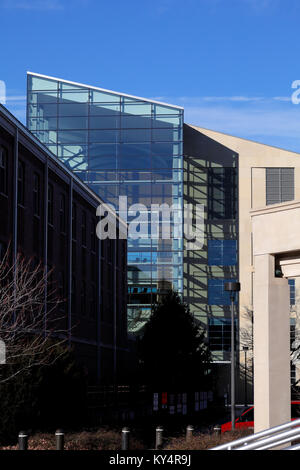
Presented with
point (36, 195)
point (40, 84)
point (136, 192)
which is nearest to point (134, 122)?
point (136, 192)

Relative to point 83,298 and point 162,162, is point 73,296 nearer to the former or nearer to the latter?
point 83,298

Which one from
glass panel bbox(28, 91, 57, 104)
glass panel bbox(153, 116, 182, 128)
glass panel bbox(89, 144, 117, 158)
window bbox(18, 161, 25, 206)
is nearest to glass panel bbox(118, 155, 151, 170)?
glass panel bbox(89, 144, 117, 158)

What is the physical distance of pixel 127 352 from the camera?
64.3 m

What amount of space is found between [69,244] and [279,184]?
122 feet

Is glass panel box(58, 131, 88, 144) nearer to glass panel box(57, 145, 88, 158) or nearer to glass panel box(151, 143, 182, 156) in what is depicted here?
glass panel box(57, 145, 88, 158)

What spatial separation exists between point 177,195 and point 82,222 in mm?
20347

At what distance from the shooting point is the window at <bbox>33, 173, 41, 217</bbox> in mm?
39688

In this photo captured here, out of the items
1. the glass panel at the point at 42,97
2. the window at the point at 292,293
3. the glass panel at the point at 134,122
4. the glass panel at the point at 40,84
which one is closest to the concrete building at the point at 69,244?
the glass panel at the point at 134,122

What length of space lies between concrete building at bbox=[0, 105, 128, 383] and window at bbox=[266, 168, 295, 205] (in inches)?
752

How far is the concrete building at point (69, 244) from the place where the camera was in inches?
1384

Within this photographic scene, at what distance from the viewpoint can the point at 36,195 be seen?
40.0 m

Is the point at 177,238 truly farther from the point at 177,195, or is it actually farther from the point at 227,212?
the point at 227,212

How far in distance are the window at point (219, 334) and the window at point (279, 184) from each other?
12970mm
